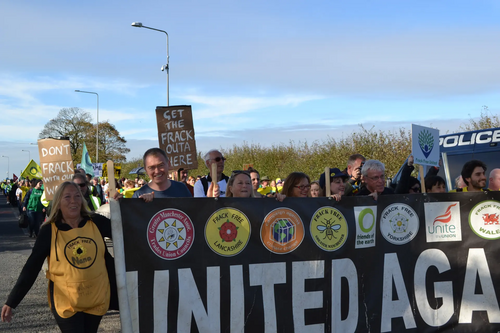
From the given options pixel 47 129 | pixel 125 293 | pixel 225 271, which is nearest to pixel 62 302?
pixel 125 293

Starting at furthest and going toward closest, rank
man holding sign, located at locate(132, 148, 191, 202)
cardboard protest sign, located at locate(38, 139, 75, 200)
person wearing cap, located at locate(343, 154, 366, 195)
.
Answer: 1. cardboard protest sign, located at locate(38, 139, 75, 200)
2. person wearing cap, located at locate(343, 154, 366, 195)
3. man holding sign, located at locate(132, 148, 191, 202)

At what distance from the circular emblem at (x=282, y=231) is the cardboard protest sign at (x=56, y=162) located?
409 cm

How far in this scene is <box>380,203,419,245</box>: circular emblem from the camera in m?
5.22

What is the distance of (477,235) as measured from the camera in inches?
213

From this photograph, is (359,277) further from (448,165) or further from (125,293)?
(448,165)

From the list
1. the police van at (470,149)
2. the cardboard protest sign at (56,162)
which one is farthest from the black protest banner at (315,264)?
the cardboard protest sign at (56,162)

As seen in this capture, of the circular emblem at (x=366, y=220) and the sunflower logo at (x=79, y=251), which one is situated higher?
the circular emblem at (x=366, y=220)

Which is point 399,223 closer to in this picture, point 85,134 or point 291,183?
point 291,183

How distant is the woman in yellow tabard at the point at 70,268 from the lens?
4.02 m

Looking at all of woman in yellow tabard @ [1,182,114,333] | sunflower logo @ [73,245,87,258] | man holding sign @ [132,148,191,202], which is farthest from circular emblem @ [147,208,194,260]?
sunflower logo @ [73,245,87,258]

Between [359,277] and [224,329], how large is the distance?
1.35 meters

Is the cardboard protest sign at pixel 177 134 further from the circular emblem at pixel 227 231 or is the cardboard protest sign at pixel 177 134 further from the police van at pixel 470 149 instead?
the circular emblem at pixel 227 231

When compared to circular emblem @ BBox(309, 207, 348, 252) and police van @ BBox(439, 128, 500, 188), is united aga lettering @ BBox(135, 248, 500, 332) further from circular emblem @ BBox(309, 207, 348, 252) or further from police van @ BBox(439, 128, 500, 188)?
police van @ BBox(439, 128, 500, 188)

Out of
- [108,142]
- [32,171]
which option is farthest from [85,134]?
[32,171]
